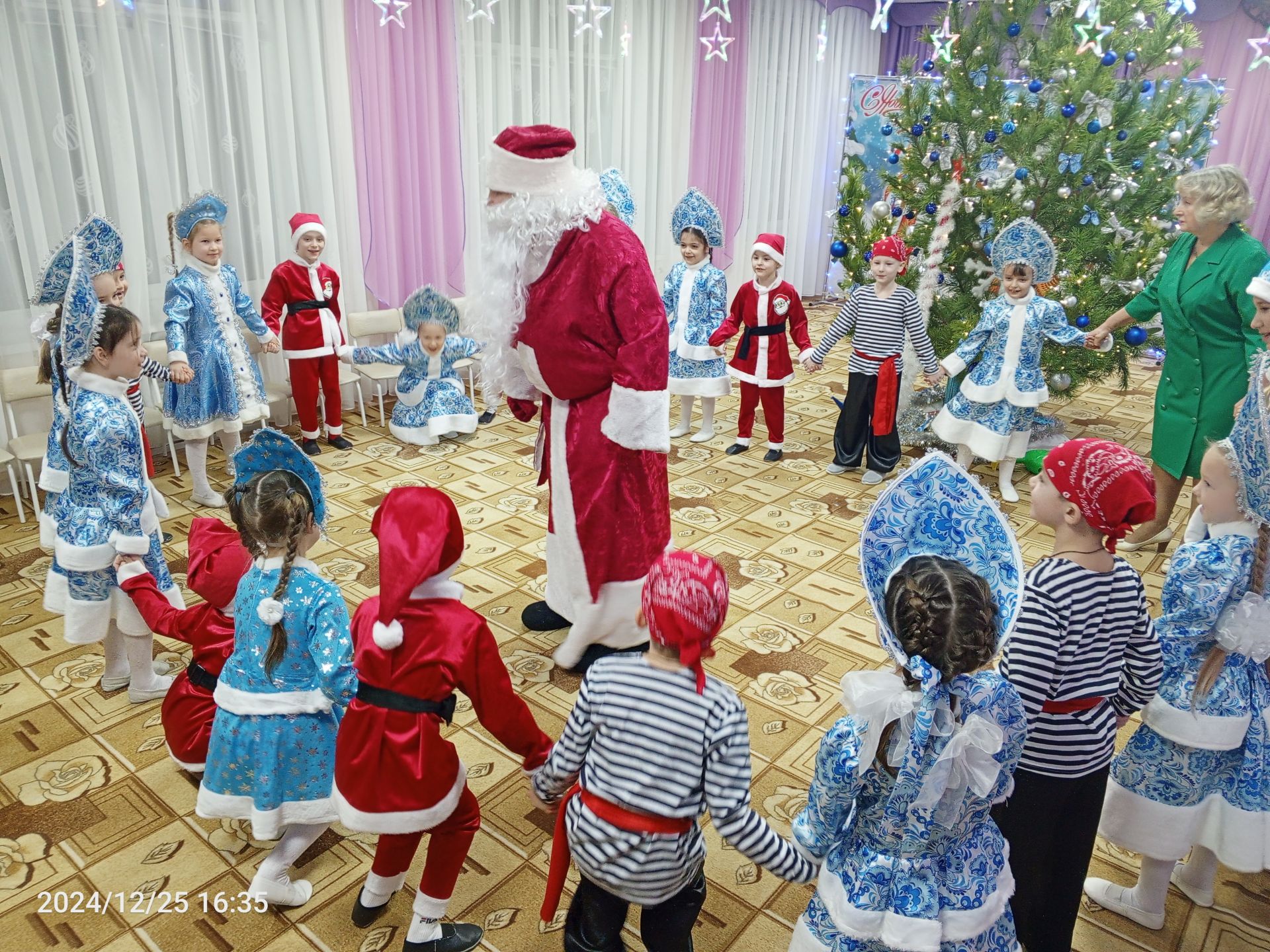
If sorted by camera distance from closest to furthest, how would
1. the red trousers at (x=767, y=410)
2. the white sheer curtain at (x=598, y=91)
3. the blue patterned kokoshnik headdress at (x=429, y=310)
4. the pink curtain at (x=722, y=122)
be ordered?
the red trousers at (x=767, y=410) → the blue patterned kokoshnik headdress at (x=429, y=310) → the white sheer curtain at (x=598, y=91) → the pink curtain at (x=722, y=122)

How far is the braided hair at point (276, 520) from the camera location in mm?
1888

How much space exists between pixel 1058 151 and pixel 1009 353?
1088mm

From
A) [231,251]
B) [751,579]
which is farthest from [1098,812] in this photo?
[231,251]

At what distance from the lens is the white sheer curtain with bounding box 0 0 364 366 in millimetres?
4273

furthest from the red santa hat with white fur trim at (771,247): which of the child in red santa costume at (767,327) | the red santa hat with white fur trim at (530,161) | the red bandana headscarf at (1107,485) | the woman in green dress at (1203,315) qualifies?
the red bandana headscarf at (1107,485)

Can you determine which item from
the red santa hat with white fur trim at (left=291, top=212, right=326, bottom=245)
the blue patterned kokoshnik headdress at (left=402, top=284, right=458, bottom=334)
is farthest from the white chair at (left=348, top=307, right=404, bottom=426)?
the red santa hat with white fur trim at (left=291, top=212, right=326, bottom=245)

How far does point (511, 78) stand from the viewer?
6246 mm

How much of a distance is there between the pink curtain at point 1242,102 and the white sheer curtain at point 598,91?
485cm

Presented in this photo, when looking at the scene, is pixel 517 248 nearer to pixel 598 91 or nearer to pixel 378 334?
pixel 378 334

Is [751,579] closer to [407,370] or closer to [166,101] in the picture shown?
[407,370]

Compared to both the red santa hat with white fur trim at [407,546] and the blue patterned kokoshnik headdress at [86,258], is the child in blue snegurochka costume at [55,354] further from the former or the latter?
the red santa hat with white fur trim at [407,546]

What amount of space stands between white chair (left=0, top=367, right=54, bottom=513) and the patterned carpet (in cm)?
26

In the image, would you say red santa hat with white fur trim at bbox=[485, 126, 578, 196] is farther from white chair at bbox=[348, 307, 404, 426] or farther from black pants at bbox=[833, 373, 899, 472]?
white chair at bbox=[348, 307, 404, 426]

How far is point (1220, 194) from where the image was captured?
3391mm
